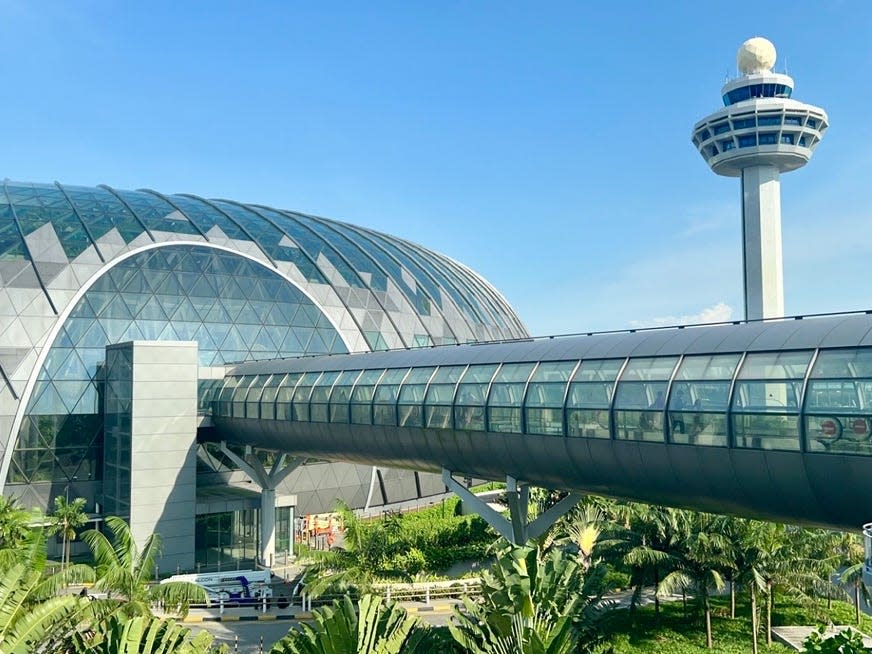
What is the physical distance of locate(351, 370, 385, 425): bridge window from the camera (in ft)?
98.4

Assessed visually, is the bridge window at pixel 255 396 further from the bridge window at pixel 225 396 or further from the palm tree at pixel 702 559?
the palm tree at pixel 702 559

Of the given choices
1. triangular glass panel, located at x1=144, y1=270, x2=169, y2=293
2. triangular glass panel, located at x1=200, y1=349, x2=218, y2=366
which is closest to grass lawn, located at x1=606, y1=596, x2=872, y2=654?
triangular glass panel, located at x1=200, y1=349, x2=218, y2=366

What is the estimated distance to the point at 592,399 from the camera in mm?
21547

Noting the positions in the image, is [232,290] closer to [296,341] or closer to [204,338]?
[204,338]

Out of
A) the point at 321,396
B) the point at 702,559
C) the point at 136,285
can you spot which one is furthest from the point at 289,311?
the point at 702,559

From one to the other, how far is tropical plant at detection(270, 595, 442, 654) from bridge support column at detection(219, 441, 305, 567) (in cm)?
2366

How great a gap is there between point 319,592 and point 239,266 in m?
25.2

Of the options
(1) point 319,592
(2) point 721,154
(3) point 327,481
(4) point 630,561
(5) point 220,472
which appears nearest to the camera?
(4) point 630,561

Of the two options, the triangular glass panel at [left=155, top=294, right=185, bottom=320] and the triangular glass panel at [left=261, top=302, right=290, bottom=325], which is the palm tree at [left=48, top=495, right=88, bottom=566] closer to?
the triangular glass panel at [left=155, top=294, right=185, bottom=320]

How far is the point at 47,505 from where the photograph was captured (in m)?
40.2

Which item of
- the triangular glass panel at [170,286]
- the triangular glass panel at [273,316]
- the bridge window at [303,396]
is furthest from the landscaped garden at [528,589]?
the triangular glass panel at [273,316]

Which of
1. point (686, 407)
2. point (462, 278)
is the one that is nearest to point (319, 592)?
point (686, 407)

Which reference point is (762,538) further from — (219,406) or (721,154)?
(721,154)

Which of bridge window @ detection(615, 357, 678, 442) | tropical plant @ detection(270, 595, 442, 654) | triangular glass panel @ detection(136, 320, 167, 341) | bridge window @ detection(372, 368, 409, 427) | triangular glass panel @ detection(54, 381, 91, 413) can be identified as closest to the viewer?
tropical plant @ detection(270, 595, 442, 654)
